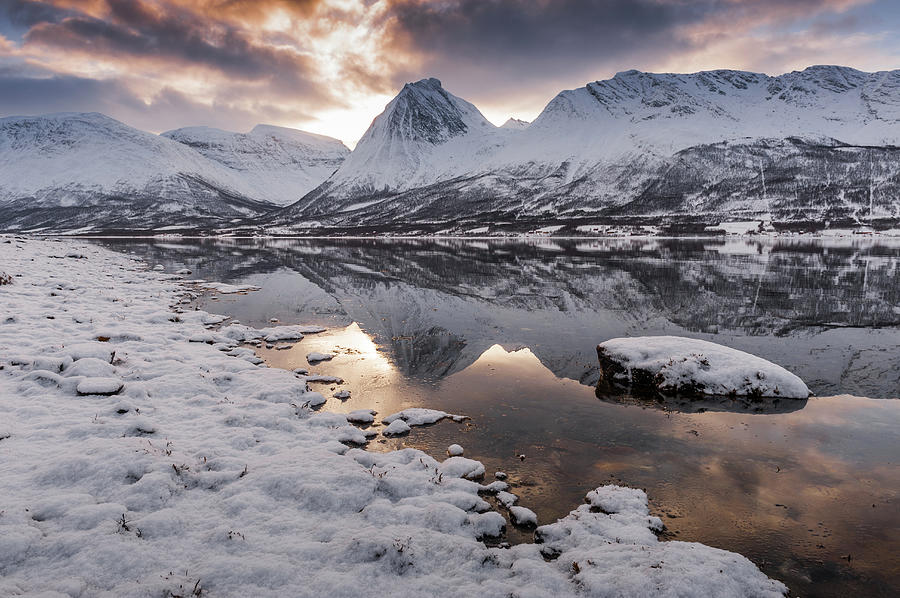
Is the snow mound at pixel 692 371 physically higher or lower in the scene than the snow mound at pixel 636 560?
higher

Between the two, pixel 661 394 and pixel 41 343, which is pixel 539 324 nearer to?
pixel 661 394

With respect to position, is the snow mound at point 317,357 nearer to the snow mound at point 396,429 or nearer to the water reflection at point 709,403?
the snow mound at point 396,429

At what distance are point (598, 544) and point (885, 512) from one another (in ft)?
21.2

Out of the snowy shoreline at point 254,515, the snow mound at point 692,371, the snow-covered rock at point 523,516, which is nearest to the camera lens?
the snowy shoreline at point 254,515

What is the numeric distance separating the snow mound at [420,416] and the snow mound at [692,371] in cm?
653

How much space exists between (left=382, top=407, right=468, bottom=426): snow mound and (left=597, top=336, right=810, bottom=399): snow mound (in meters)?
6.53

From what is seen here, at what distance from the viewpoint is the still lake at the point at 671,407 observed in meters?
9.17

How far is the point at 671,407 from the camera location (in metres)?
15.1

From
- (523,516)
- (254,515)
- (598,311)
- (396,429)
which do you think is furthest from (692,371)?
(598,311)

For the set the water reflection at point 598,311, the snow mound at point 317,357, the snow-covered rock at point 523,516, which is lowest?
the snow-covered rock at point 523,516

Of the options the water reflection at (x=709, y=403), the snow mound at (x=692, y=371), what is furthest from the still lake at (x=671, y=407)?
the snow mound at (x=692, y=371)

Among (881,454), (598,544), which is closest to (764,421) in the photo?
(881,454)

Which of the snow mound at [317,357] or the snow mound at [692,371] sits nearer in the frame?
the snow mound at [692,371]

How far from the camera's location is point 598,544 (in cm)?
827
